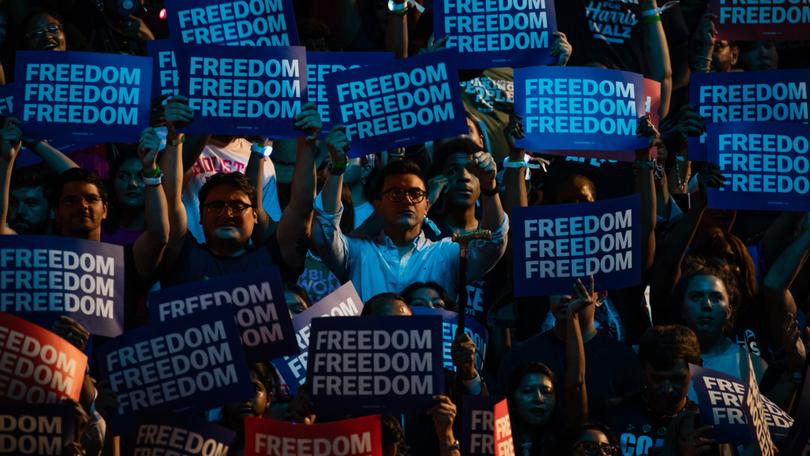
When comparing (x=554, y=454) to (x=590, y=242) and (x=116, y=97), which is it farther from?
(x=116, y=97)

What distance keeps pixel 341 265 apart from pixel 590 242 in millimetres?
1188

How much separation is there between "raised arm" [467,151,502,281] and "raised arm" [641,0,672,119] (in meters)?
1.94

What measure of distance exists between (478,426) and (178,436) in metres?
1.21

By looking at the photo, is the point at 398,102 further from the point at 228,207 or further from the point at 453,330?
the point at 453,330

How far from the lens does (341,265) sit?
9.73m

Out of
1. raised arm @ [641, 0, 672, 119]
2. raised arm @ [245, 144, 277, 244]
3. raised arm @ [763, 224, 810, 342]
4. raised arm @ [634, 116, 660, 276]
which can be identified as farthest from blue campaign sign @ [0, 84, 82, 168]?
raised arm @ [763, 224, 810, 342]

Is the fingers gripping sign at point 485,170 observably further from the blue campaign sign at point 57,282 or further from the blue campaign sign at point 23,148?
the blue campaign sign at point 23,148

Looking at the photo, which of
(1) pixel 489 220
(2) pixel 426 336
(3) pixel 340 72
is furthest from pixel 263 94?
(2) pixel 426 336

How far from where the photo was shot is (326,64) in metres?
10.5

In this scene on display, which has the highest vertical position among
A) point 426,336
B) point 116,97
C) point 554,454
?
point 116,97

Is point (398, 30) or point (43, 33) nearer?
point (43, 33)

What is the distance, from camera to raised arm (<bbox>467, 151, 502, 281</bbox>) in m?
9.73

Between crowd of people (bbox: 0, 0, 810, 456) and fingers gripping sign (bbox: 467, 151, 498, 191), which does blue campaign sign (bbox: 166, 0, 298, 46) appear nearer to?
crowd of people (bbox: 0, 0, 810, 456)

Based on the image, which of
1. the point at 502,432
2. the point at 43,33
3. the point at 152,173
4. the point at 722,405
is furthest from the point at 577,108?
the point at 43,33
